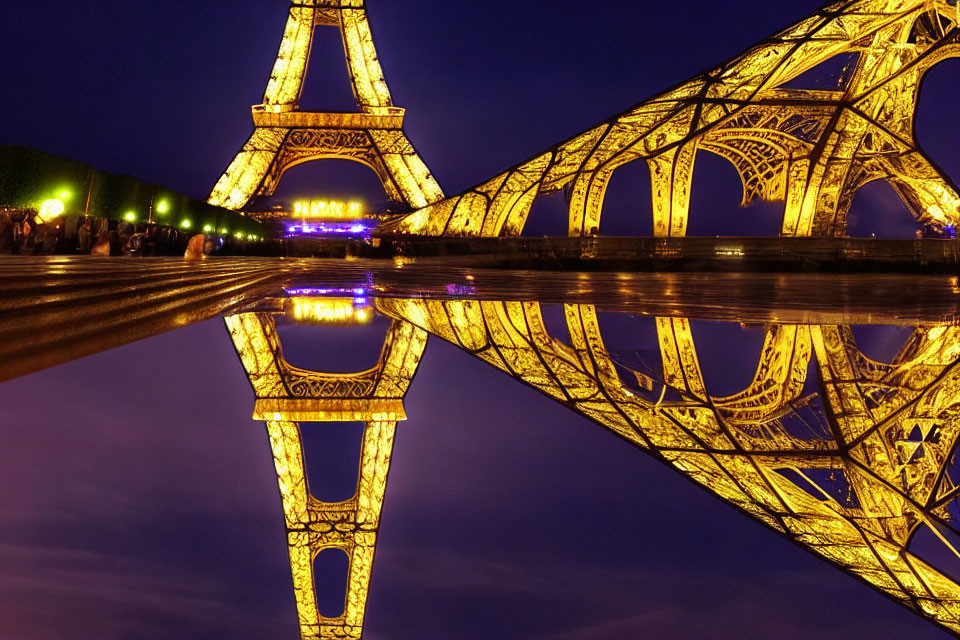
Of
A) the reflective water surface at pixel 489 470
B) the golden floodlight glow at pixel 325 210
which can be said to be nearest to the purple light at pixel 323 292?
the reflective water surface at pixel 489 470

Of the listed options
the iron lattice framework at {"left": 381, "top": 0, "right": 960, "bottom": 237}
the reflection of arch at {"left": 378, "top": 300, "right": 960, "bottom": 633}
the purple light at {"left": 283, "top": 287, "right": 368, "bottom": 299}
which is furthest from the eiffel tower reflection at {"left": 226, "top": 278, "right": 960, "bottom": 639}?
the iron lattice framework at {"left": 381, "top": 0, "right": 960, "bottom": 237}

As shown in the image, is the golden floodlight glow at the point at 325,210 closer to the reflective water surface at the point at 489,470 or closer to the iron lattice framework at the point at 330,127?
the iron lattice framework at the point at 330,127

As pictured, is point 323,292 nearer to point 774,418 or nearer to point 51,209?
point 774,418

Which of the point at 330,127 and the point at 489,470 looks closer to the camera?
the point at 489,470

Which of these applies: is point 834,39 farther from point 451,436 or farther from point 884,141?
point 451,436

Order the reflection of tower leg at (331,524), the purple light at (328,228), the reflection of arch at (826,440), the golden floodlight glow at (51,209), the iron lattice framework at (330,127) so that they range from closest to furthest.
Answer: the reflection of arch at (826,440), the reflection of tower leg at (331,524), the golden floodlight glow at (51,209), the iron lattice framework at (330,127), the purple light at (328,228)

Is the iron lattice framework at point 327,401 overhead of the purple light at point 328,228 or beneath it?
beneath

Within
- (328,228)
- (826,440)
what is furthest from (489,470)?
(328,228)
